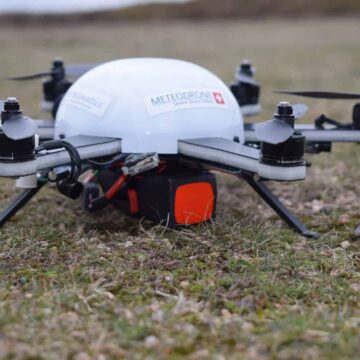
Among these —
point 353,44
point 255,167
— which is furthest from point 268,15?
point 255,167

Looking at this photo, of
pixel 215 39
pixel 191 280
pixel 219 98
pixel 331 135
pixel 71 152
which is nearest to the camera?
pixel 191 280

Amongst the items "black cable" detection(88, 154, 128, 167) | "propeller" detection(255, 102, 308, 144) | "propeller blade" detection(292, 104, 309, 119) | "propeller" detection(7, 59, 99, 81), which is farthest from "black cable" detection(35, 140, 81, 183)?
"propeller" detection(7, 59, 99, 81)

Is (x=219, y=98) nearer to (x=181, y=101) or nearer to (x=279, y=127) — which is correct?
(x=181, y=101)

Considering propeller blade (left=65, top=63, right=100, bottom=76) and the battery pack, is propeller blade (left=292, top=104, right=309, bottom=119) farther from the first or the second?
propeller blade (left=65, top=63, right=100, bottom=76)

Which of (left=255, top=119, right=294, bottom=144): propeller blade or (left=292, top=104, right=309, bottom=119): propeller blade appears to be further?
(left=292, top=104, right=309, bottom=119): propeller blade

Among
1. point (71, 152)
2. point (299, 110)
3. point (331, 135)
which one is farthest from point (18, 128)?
point (331, 135)

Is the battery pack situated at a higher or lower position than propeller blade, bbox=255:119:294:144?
lower
